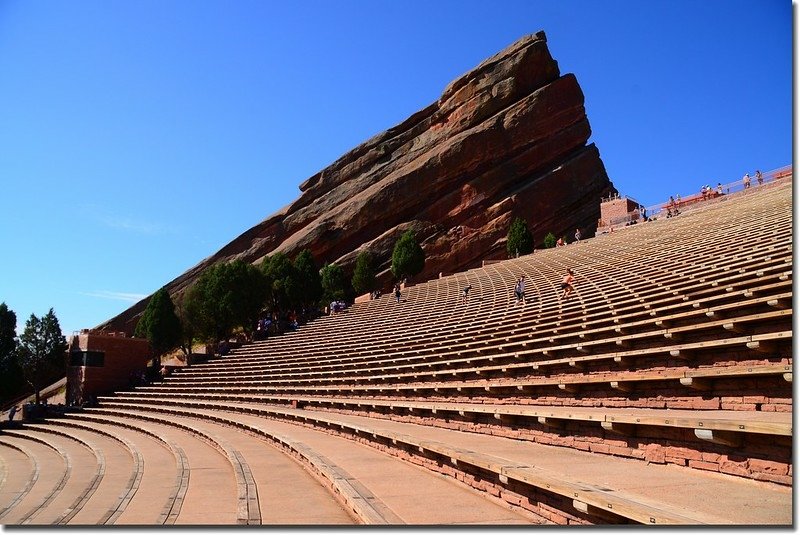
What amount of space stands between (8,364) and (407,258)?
74.1ft

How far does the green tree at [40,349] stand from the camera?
29.4 metres

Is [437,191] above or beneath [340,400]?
above

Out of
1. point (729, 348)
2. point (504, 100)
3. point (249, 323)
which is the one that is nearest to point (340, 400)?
point (729, 348)

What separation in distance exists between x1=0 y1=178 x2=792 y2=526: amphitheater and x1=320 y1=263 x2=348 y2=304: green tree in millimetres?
18890

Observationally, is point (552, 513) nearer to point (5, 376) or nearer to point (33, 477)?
point (33, 477)

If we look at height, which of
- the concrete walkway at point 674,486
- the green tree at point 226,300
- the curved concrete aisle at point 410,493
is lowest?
the curved concrete aisle at point 410,493

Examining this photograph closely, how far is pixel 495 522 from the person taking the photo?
408cm

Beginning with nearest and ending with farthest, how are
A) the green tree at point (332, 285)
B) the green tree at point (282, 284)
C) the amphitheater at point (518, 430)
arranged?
the amphitheater at point (518, 430) < the green tree at point (282, 284) < the green tree at point (332, 285)

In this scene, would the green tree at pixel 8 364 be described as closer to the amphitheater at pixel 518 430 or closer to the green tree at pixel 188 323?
the green tree at pixel 188 323

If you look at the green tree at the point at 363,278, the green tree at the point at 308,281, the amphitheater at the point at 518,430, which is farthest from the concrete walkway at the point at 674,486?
the green tree at the point at 363,278

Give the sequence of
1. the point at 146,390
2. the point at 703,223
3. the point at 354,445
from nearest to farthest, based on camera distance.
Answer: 1. the point at 354,445
2. the point at 703,223
3. the point at 146,390

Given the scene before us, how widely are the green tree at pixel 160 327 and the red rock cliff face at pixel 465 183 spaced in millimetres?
17017

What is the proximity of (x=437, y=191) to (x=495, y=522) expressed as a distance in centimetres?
4657

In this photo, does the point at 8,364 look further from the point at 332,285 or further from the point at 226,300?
the point at 332,285
